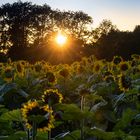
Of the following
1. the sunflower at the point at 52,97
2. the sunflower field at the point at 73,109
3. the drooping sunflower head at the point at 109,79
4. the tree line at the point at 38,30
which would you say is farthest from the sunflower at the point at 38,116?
the tree line at the point at 38,30

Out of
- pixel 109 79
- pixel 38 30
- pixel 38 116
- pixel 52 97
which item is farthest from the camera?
pixel 38 30

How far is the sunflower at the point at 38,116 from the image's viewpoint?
3.10 m

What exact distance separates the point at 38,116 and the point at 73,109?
0.35 metres

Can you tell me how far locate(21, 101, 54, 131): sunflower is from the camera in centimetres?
310

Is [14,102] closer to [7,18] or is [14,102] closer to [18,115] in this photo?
[18,115]

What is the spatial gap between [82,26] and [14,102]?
68.9 m

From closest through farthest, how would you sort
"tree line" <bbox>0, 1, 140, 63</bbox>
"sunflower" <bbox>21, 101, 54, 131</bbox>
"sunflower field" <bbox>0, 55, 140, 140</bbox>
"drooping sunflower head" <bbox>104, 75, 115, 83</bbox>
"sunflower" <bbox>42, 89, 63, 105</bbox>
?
"sunflower" <bbox>21, 101, 54, 131</bbox> → "sunflower field" <bbox>0, 55, 140, 140</bbox> → "sunflower" <bbox>42, 89, 63, 105</bbox> → "drooping sunflower head" <bbox>104, 75, 115, 83</bbox> → "tree line" <bbox>0, 1, 140, 63</bbox>

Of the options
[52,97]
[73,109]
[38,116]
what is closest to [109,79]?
[52,97]

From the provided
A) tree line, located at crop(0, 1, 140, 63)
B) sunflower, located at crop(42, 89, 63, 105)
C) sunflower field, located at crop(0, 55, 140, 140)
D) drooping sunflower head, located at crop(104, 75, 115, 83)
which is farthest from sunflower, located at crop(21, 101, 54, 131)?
tree line, located at crop(0, 1, 140, 63)

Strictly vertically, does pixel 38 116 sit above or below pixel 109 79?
below

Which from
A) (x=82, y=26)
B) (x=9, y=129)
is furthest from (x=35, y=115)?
(x=82, y=26)

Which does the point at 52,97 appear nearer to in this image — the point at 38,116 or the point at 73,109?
the point at 73,109

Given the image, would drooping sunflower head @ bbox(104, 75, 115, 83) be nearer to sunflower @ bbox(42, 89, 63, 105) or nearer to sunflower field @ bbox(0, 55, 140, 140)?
sunflower field @ bbox(0, 55, 140, 140)

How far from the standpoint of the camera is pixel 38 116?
3.08 m
